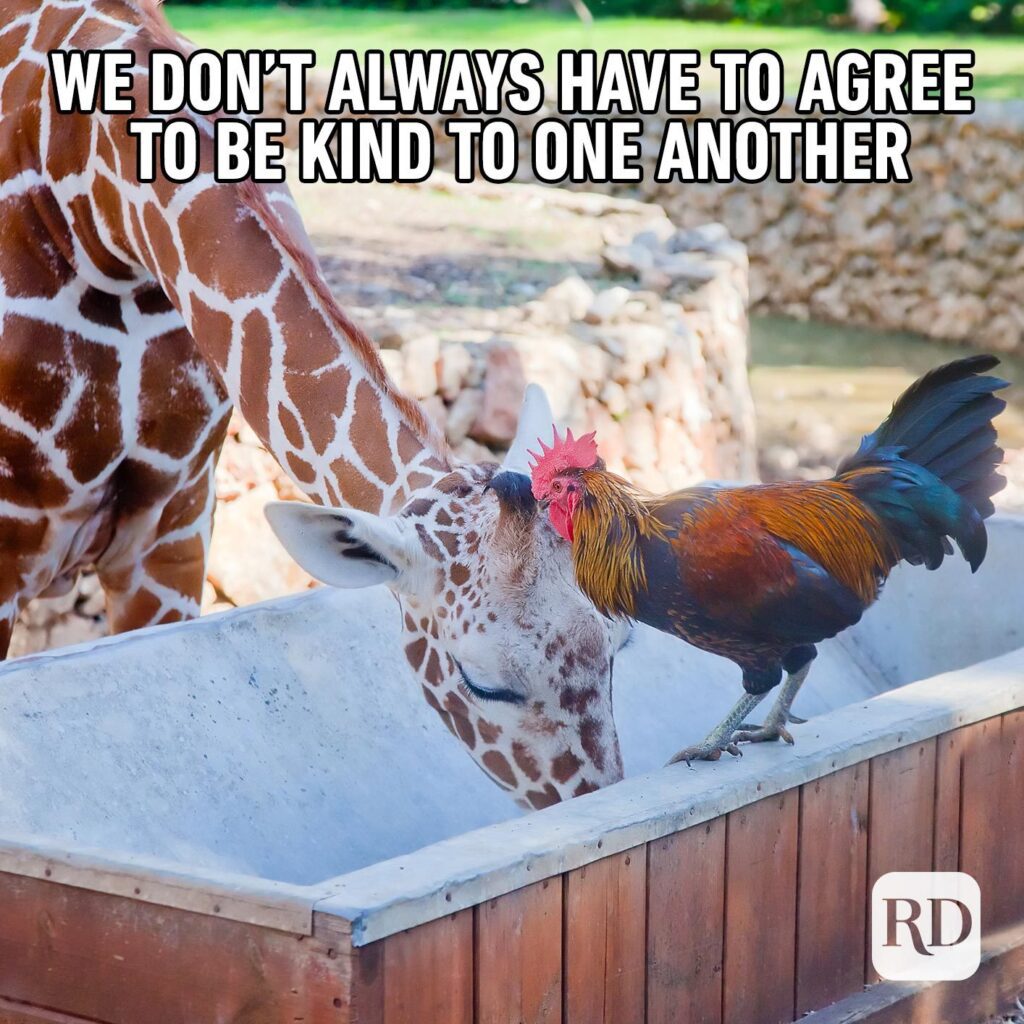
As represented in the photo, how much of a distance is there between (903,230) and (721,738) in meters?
10.3

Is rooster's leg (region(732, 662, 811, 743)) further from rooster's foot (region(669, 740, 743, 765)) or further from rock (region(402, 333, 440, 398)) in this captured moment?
rock (region(402, 333, 440, 398))

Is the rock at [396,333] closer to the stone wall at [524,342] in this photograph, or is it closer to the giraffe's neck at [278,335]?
the stone wall at [524,342]

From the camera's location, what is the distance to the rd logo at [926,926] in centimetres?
289

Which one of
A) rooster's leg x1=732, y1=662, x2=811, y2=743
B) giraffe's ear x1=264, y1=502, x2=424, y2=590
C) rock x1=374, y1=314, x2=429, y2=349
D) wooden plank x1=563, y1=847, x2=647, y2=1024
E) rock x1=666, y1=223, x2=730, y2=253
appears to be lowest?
wooden plank x1=563, y1=847, x2=647, y2=1024

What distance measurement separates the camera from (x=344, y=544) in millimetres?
2623

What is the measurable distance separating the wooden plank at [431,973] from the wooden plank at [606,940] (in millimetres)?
189

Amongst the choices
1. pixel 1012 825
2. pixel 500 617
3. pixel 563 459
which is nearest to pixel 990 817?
pixel 1012 825

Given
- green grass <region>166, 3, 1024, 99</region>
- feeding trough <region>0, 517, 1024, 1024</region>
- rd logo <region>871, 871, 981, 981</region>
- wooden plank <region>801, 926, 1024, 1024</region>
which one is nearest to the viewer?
feeding trough <region>0, 517, 1024, 1024</region>

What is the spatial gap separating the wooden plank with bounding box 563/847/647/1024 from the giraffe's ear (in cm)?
62

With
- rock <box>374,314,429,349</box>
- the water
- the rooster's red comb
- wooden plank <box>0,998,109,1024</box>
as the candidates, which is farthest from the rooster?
the water

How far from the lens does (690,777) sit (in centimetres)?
255

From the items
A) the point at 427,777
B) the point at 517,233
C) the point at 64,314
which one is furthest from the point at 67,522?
the point at 517,233

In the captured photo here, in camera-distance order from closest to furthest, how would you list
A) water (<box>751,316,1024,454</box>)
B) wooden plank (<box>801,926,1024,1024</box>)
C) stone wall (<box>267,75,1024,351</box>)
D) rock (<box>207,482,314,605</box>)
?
wooden plank (<box>801,926,1024,1024</box>) → rock (<box>207,482,314,605</box>) → water (<box>751,316,1024,454</box>) → stone wall (<box>267,75,1024,351</box>)

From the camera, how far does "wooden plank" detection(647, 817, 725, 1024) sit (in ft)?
8.04
